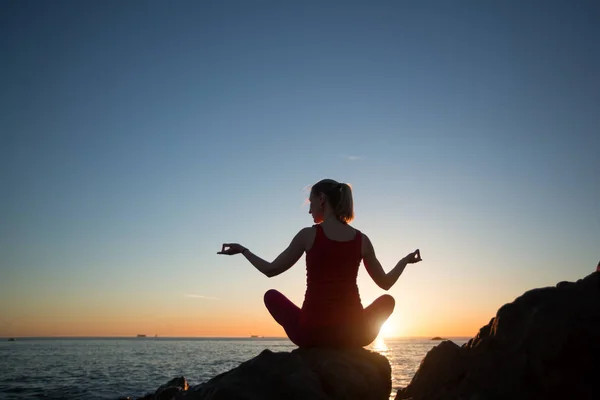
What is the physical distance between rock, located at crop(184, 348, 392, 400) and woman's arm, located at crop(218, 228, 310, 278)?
1057 mm

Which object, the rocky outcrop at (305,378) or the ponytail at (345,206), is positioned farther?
the ponytail at (345,206)

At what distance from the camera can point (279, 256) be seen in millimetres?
5863

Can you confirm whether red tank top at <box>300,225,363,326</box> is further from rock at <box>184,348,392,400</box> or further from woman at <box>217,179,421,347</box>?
rock at <box>184,348,392,400</box>

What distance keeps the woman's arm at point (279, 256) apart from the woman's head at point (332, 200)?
407 mm

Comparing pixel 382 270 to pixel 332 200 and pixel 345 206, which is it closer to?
pixel 345 206

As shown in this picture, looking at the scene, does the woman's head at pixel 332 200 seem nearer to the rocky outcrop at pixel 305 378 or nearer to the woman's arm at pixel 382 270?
the woman's arm at pixel 382 270

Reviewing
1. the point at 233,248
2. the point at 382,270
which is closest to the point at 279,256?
the point at 233,248

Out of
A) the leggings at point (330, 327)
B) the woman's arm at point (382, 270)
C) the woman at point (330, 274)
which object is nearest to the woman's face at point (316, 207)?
the woman at point (330, 274)

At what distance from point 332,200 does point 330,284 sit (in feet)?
3.71

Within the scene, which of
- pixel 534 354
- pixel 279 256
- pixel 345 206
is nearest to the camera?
pixel 534 354

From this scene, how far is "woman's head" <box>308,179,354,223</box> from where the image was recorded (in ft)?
19.6

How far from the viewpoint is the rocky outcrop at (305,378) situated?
4824mm

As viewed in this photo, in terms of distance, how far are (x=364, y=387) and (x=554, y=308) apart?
7.53 ft

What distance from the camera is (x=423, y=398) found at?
16.3 feet
